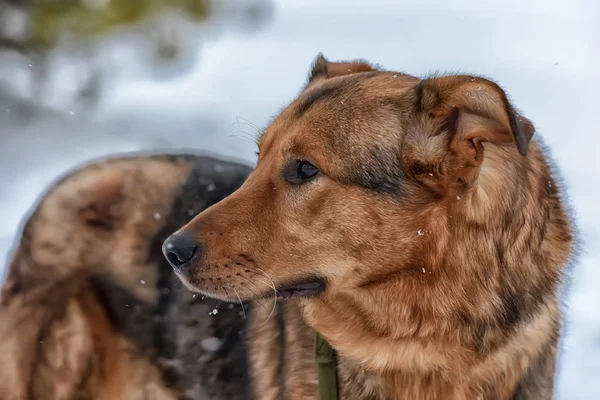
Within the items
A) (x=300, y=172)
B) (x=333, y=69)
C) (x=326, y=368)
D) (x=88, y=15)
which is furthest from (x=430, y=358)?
(x=88, y=15)

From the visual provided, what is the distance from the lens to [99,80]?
1074cm

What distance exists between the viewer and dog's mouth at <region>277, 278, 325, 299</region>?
2.83 metres

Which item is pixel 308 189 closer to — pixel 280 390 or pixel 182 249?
pixel 182 249

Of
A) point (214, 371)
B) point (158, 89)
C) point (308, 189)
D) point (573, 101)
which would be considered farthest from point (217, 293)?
point (158, 89)

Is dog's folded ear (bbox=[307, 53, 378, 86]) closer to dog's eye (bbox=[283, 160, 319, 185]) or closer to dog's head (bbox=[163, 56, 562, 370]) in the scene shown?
dog's head (bbox=[163, 56, 562, 370])

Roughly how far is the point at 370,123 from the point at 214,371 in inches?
54.4

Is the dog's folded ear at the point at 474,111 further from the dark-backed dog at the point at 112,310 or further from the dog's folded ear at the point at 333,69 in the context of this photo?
the dark-backed dog at the point at 112,310

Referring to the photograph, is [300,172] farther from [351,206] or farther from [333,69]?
[333,69]

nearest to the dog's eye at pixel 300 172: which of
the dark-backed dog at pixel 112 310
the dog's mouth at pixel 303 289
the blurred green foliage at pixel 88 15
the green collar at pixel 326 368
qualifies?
the dog's mouth at pixel 303 289

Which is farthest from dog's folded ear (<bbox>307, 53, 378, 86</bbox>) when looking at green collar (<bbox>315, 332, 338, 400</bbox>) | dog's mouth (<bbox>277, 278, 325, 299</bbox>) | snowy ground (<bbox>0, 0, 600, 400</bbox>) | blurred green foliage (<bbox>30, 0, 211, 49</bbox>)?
blurred green foliage (<bbox>30, 0, 211, 49</bbox>)

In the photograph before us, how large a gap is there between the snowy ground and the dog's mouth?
4.45 metres

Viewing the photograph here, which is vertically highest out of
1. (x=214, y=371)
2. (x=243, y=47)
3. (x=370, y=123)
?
(x=243, y=47)

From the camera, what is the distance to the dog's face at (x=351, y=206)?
2734mm

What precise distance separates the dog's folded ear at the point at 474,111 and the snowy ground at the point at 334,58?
14.3 ft
